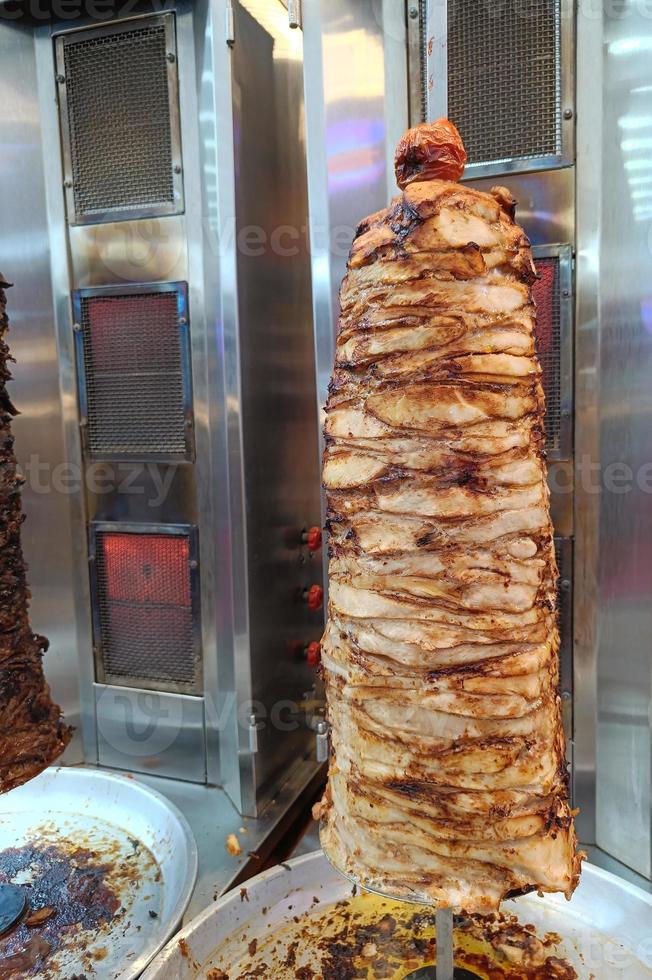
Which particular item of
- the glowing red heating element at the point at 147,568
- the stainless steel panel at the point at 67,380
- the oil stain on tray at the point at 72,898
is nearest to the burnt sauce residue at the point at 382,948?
the oil stain on tray at the point at 72,898

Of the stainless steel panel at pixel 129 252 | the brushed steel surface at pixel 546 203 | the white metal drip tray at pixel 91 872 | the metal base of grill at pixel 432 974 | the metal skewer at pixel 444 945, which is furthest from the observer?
the stainless steel panel at pixel 129 252

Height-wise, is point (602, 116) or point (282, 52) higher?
A: point (282, 52)

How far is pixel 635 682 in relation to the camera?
235 centimetres

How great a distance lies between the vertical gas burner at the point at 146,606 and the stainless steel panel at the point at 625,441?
5.29ft

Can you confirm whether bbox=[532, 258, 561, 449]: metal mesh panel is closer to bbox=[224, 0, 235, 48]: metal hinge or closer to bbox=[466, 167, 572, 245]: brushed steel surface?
bbox=[466, 167, 572, 245]: brushed steel surface

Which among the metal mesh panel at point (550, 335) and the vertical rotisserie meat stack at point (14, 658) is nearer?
→ the vertical rotisserie meat stack at point (14, 658)

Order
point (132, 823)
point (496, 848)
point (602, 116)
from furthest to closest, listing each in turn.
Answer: point (132, 823)
point (602, 116)
point (496, 848)

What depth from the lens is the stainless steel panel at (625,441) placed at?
2158 mm

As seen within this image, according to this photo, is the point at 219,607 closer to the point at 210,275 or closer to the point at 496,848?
the point at 210,275

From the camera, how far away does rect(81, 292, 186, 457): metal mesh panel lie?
9.50 ft

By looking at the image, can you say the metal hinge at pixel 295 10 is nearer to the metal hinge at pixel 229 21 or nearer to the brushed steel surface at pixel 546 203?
the metal hinge at pixel 229 21

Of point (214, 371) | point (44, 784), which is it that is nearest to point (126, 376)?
point (214, 371)

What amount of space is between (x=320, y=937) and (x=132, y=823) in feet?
3.29

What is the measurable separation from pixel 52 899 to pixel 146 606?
1130 millimetres
